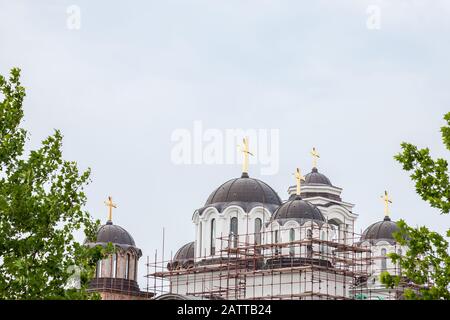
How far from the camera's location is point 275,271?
158 feet

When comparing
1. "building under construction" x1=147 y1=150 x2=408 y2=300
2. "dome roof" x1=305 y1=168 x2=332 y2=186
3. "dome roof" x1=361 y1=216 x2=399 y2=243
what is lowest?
"building under construction" x1=147 y1=150 x2=408 y2=300

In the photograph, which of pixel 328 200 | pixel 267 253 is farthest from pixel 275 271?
pixel 328 200

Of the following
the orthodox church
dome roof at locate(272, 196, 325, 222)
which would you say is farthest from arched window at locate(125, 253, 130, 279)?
dome roof at locate(272, 196, 325, 222)

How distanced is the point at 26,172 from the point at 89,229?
179 centimetres

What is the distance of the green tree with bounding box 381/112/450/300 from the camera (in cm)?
2033

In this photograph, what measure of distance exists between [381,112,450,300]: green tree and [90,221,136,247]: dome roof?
138 ft

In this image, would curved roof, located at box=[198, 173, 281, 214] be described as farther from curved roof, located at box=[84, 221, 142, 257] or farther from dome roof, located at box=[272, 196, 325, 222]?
curved roof, located at box=[84, 221, 142, 257]

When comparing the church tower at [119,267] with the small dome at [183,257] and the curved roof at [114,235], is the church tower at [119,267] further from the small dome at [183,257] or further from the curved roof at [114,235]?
the small dome at [183,257]

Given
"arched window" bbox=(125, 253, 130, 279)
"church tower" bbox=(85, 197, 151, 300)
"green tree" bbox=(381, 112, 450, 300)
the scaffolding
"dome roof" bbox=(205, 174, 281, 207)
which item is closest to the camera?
"green tree" bbox=(381, 112, 450, 300)

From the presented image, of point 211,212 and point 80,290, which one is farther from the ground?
point 211,212

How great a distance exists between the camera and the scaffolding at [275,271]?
157 ft
